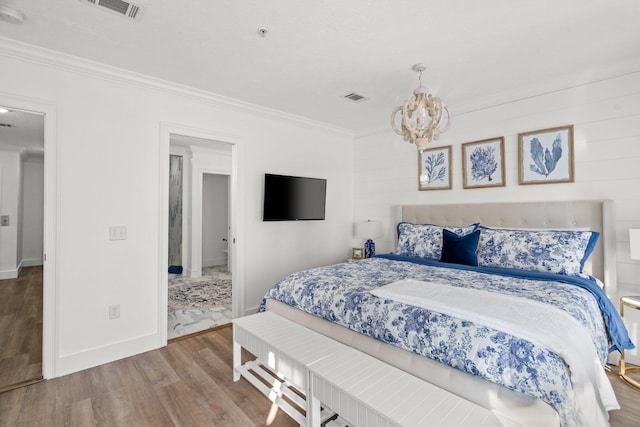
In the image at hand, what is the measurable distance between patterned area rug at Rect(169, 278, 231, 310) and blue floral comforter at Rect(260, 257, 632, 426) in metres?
1.68

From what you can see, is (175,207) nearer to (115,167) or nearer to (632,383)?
(115,167)

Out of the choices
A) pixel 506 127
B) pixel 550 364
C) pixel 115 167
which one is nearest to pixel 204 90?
pixel 115 167

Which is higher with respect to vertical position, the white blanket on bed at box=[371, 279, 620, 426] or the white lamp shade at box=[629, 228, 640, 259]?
the white lamp shade at box=[629, 228, 640, 259]

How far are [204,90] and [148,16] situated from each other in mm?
1221

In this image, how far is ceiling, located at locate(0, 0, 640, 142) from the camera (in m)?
2.00

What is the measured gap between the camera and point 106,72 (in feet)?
8.88

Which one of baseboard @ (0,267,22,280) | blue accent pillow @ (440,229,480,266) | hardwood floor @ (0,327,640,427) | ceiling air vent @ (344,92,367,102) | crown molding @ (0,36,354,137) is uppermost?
ceiling air vent @ (344,92,367,102)

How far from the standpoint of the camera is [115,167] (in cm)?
281

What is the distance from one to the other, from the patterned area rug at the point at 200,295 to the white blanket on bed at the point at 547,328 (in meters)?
3.15

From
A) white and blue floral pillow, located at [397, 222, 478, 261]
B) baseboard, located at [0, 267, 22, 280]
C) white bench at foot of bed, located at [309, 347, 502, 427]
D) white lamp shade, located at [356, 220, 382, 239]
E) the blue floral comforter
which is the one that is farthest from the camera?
baseboard, located at [0, 267, 22, 280]

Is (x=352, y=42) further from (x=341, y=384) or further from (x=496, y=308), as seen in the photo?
(x=341, y=384)

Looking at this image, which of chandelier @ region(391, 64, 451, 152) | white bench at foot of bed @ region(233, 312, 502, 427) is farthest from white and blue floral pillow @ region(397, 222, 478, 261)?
white bench at foot of bed @ region(233, 312, 502, 427)

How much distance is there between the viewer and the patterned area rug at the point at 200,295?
4.21 meters

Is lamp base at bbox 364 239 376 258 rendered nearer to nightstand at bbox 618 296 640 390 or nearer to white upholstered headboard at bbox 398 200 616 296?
white upholstered headboard at bbox 398 200 616 296
